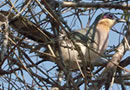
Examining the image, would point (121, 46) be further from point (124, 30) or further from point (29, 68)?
point (29, 68)

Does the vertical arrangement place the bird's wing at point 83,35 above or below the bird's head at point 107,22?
below

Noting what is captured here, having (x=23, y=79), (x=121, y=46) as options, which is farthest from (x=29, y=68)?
(x=121, y=46)

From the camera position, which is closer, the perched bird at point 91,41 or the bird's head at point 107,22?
the perched bird at point 91,41

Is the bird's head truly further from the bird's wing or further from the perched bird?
the bird's wing

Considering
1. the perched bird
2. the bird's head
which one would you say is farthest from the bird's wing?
the bird's head

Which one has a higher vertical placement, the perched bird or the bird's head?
the bird's head

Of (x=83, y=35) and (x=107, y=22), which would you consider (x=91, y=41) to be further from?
(x=107, y=22)

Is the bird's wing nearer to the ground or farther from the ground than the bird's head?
nearer to the ground

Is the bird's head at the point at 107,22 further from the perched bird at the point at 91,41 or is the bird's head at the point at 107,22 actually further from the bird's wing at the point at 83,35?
the bird's wing at the point at 83,35

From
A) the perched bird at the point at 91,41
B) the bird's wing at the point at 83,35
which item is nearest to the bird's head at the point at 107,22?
the perched bird at the point at 91,41

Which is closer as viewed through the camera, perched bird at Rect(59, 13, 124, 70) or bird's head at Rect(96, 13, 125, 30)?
perched bird at Rect(59, 13, 124, 70)

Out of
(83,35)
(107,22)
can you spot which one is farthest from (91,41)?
(107,22)

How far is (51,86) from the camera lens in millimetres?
2104

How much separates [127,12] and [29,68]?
2.87 feet
